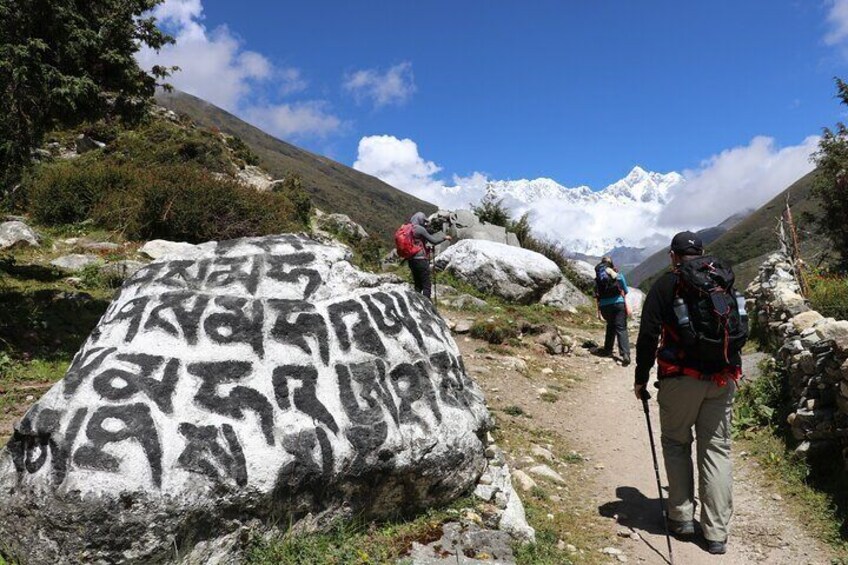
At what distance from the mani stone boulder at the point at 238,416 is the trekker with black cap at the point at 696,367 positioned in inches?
67.7

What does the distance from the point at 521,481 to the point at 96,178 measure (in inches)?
652

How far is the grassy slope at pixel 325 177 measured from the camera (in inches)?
4702

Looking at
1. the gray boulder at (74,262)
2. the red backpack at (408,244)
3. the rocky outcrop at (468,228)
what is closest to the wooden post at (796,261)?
the red backpack at (408,244)

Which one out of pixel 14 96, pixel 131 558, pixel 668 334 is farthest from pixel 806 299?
pixel 14 96

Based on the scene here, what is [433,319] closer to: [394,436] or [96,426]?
[394,436]

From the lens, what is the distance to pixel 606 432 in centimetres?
823

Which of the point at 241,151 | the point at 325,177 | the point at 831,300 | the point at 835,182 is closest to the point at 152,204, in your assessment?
the point at 831,300

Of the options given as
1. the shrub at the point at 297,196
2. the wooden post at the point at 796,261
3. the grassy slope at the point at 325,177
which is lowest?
the wooden post at the point at 796,261

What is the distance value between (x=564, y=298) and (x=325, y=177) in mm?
138831

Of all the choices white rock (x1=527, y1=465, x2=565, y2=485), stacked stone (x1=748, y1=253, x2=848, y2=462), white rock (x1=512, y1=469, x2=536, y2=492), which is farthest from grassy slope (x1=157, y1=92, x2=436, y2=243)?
white rock (x1=512, y1=469, x2=536, y2=492)

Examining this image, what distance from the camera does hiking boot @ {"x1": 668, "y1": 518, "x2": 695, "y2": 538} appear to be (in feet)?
16.8

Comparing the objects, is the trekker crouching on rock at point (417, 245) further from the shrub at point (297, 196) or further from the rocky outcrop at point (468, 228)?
the shrub at point (297, 196)

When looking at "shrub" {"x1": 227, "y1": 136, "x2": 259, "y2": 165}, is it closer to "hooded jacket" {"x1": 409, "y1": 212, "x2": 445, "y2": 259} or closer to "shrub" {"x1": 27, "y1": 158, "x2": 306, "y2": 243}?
"shrub" {"x1": 27, "y1": 158, "x2": 306, "y2": 243}

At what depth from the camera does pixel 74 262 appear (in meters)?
12.4
